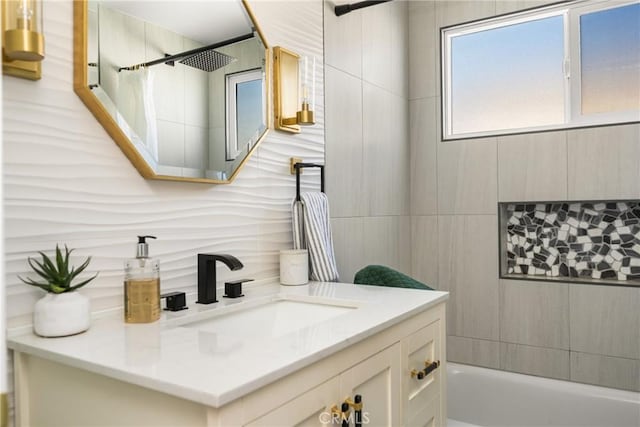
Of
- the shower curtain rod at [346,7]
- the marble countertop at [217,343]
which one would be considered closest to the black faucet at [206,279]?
the marble countertop at [217,343]

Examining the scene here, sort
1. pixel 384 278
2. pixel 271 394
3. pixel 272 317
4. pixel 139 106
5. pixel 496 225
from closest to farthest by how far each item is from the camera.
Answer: pixel 271 394 < pixel 139 106 < pixel 272 317 < pixel 384 278 < pixel 496 225

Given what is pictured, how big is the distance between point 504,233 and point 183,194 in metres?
1.92

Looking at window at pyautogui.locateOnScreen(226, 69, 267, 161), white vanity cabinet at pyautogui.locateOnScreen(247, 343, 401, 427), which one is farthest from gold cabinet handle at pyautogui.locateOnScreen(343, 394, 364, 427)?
window at pyautogui.locateOnScreen(226, 69, 267, 161)

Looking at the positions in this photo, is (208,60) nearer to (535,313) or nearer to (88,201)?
(88,201)

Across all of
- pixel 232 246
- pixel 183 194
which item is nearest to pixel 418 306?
pixel 232 246

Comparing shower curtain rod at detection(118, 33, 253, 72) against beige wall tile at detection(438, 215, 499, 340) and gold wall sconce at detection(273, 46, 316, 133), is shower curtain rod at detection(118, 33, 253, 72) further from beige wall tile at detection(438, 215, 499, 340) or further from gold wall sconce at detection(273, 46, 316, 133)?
beige wall tile at detection(438, 215, 499, 340)

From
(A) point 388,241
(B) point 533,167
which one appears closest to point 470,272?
(A) point 388,241

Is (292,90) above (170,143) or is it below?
above

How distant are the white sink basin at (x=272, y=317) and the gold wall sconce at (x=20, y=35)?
0.65 meters

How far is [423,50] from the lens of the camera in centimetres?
281

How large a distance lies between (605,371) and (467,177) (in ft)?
3.85

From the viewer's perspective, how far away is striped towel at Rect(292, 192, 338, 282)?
5.65 ft

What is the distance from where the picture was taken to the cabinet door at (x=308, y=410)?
78cm

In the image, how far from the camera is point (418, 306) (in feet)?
4.14
